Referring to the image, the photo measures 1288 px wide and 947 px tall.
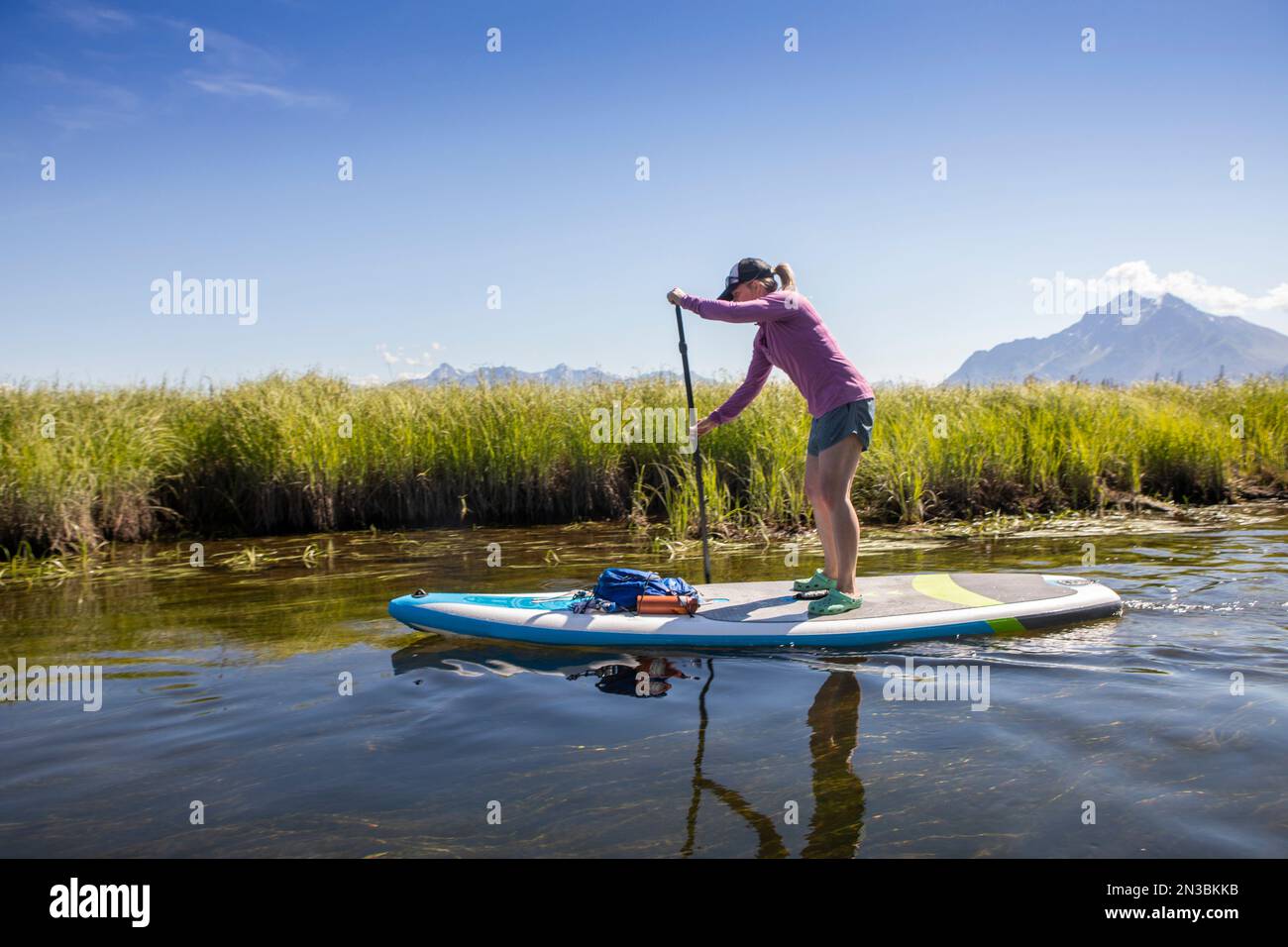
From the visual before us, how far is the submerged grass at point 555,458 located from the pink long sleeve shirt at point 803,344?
13.2ft

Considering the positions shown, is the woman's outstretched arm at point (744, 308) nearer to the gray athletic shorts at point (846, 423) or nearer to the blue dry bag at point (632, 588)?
the gray athletic shorts at point (846, 423)

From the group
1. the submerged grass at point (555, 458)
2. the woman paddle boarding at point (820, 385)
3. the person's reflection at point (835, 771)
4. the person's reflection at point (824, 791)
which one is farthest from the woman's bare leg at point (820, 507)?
the submerged grass at point (555, 458)

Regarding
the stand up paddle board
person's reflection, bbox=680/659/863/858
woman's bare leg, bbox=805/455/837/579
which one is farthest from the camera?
woman's bare leg, bbox=805/455/837/579

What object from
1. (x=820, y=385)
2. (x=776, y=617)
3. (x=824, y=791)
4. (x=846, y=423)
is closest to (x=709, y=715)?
(x=824, y=791)

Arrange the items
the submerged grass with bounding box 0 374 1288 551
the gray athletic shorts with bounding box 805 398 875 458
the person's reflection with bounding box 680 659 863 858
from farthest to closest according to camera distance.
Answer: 1. the submerged grass with bounding box 0 374 1288 551
2. the gray athletic shorts with bounding box 805 398 875 458
3. the person's reflection with bounding box 680 659 863 858

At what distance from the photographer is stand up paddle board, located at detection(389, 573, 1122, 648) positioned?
16.9ft

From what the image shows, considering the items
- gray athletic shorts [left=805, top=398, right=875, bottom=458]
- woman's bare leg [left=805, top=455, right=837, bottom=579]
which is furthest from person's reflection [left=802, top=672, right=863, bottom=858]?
gray athletic shorts [left=805, top=398, right=875, bottom=458]

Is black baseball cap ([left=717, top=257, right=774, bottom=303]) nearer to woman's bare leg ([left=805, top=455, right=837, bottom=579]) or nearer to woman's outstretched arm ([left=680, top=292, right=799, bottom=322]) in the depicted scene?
woman's outstretched arm ([left=680, top=292, right=799, bottom=322])

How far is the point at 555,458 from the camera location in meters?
11.1

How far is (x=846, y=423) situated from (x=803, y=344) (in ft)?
1.78

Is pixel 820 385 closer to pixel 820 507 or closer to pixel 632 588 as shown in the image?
pixel 820 507

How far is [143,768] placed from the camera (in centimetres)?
365

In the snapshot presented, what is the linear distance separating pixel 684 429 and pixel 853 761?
8.11 metres
